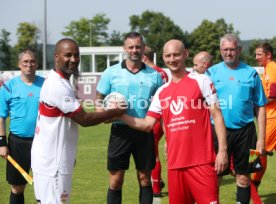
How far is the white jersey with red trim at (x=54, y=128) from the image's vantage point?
5.06 meters

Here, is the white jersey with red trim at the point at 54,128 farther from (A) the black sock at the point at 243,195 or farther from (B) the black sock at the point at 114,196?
(A) the black sock at the point at 243,195

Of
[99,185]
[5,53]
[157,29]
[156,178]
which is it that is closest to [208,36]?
[157,29]

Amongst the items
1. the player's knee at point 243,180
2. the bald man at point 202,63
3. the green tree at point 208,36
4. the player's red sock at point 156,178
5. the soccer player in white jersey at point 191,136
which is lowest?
the player's red sock at point 156,178

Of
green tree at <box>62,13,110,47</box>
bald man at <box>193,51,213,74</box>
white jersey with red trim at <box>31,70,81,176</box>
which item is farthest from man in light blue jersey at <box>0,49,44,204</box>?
green tree at <box>62,13,110,47</box>

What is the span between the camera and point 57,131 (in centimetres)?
510

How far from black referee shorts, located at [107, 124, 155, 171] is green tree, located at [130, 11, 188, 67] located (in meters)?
50.9

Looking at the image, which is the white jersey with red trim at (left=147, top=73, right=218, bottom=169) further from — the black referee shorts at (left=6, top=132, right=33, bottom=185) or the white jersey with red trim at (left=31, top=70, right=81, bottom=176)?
the black referee shorts at (left=6, top=132, right=33, bottom=185)

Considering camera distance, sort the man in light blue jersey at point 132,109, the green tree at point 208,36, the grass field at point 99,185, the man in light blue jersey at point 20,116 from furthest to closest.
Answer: the green tree at point 208,36 → the grass field at point 99,185 → the man in light blue jersey at point 20,116 → the man in light blue jersey at point 132,109

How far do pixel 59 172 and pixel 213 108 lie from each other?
1580 mm

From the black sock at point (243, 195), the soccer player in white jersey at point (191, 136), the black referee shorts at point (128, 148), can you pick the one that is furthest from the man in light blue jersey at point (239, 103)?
the soccer player in white jersey at point (191, 136)

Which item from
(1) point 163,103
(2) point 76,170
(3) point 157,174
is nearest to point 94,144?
(2) point 76,170

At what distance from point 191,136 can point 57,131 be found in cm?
130

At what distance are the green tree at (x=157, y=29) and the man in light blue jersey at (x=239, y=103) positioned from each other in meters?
50.7

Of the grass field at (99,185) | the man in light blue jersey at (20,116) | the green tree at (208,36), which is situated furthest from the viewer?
the green tree at (208,36)
